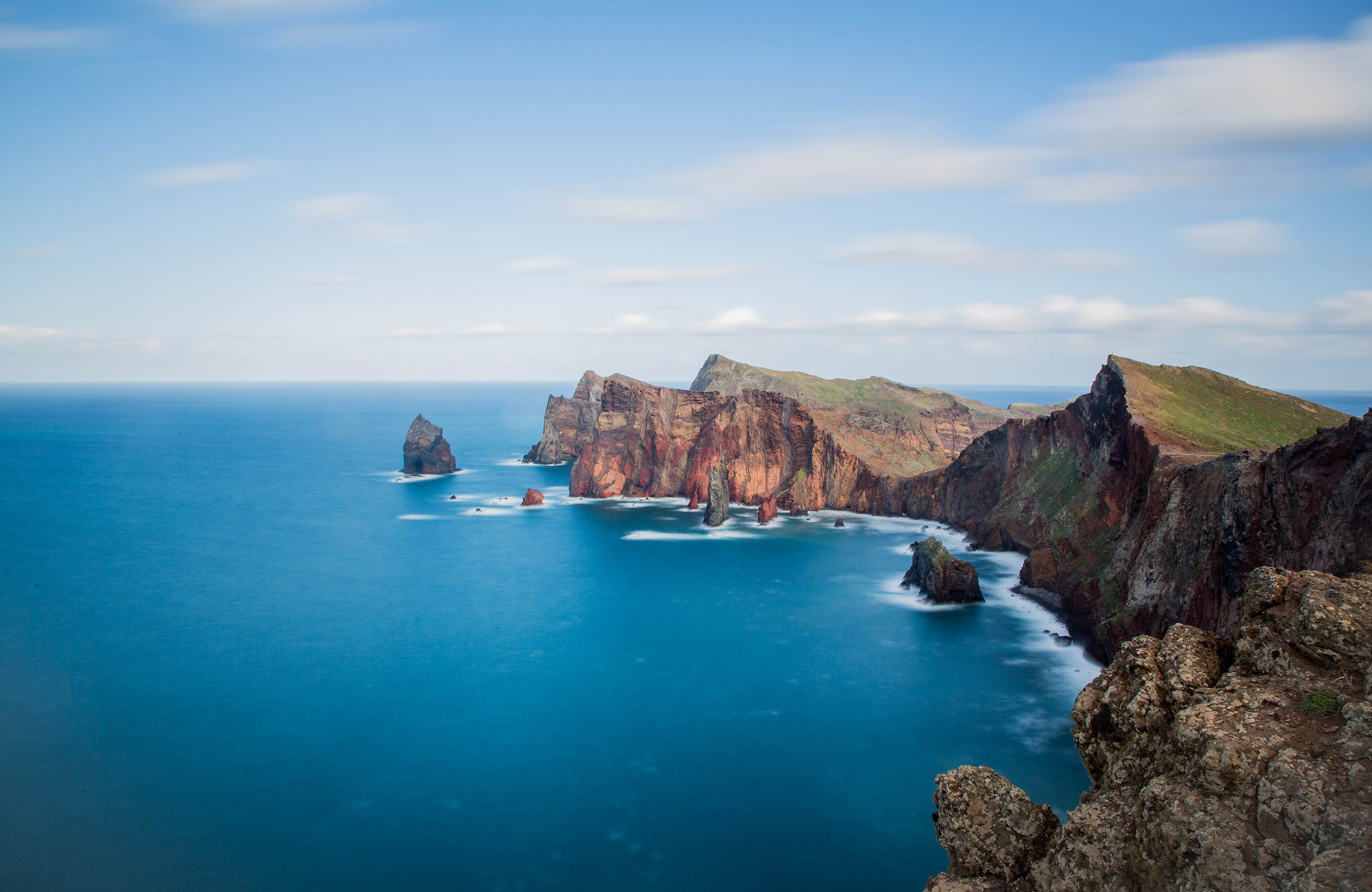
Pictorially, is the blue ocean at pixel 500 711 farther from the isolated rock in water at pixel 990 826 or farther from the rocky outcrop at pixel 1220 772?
the rocky outcrop at pixel 1220 772

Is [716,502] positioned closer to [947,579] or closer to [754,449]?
[754,449]

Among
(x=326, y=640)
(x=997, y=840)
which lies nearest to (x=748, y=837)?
(x=997, y=840)

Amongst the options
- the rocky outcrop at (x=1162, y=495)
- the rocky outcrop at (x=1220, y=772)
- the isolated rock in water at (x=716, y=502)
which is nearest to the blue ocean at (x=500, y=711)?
the rocky outcrop at (x=1162, y=495)

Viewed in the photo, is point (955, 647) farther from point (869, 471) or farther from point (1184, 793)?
point (869, 471)

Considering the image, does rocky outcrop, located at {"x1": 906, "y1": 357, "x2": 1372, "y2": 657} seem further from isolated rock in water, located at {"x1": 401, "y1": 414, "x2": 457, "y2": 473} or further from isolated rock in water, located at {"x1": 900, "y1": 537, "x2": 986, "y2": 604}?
isolated rock in water, located at {"x1": 401, "y1": 414, "x2": 457, "y2": 473}

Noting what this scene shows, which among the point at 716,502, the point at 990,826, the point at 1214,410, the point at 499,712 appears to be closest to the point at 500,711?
the point at 499,712
